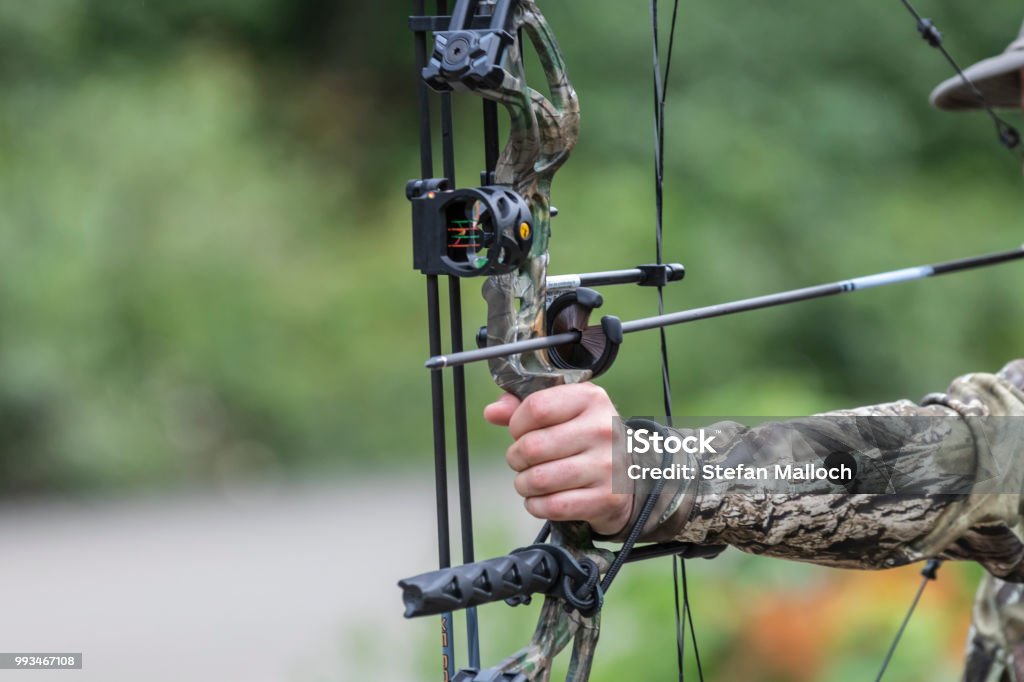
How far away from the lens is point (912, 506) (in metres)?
1.62

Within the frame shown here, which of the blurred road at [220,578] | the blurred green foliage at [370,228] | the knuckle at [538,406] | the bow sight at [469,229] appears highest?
the blurred green foliage at [370,228]

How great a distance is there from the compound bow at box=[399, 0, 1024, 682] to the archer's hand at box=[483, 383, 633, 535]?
0.05 m

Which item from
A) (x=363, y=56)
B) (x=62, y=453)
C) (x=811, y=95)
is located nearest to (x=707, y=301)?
(x=811, y=95)

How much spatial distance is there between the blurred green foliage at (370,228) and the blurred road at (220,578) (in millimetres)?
243

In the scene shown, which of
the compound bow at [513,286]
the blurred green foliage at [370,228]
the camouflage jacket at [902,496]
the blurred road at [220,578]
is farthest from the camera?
the blurred green foliage at [370,228]

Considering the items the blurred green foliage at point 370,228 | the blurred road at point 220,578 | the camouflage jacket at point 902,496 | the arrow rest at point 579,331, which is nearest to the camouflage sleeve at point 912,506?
the camouflage jacket at point 902,496

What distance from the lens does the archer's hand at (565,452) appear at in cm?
138

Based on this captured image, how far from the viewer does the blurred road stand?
4.38 meters

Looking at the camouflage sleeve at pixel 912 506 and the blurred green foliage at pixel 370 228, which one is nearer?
the camouflage sleeve at pixel 912 506

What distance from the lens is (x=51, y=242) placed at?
5.91 metres

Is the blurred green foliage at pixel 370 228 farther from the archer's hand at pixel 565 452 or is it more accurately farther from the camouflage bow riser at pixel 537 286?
the archer's hand at pixel 565 452

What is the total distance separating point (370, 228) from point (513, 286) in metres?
5.40

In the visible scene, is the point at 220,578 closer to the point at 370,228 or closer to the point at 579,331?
the point at 370,228

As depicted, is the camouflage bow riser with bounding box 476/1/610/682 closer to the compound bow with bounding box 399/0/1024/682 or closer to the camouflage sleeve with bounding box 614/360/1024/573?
the compound bow with bounding box 399/0/1024/682
